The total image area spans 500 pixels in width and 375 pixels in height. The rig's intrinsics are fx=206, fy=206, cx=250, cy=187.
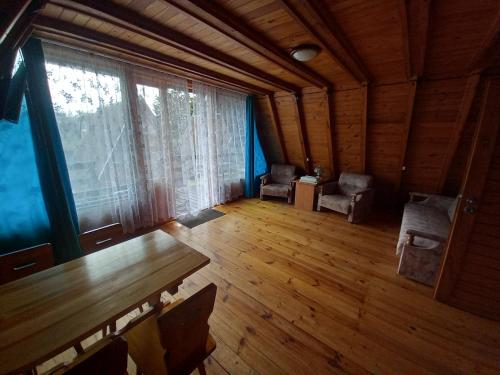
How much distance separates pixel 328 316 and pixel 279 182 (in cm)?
335

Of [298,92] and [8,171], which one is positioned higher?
[298,92]

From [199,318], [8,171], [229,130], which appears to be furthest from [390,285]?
[8,171]

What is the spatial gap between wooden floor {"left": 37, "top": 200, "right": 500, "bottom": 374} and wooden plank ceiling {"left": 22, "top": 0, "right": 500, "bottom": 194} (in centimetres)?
163

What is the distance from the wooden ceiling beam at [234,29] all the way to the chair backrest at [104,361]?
1.85 meters

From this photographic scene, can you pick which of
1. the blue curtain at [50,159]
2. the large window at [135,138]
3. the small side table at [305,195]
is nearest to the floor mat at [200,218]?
the large window at [135,138]

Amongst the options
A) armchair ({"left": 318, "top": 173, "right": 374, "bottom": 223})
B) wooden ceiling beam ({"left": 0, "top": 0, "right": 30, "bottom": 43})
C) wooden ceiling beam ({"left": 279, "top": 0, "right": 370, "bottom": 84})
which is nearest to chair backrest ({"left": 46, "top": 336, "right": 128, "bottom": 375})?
wooden ceiling beam ({"left": 0, "top": 0, "right": 30, "bottom": 43})

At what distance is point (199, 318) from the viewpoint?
0.85m

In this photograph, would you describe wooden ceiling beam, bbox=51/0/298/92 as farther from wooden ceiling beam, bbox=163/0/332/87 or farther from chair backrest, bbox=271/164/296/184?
chair backrest, bbox=271/164/296/184

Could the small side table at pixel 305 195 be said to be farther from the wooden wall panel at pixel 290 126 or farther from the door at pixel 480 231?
the door at pixel 480 231

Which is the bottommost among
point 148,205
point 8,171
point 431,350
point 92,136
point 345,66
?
point 431,350

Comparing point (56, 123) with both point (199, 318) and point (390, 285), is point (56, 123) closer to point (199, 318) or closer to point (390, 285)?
point (199, 318)

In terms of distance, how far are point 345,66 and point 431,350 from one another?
2718 millimetres

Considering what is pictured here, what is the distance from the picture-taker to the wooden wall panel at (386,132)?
2969 millimetres

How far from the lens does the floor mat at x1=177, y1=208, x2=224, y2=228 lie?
343 centimetres
